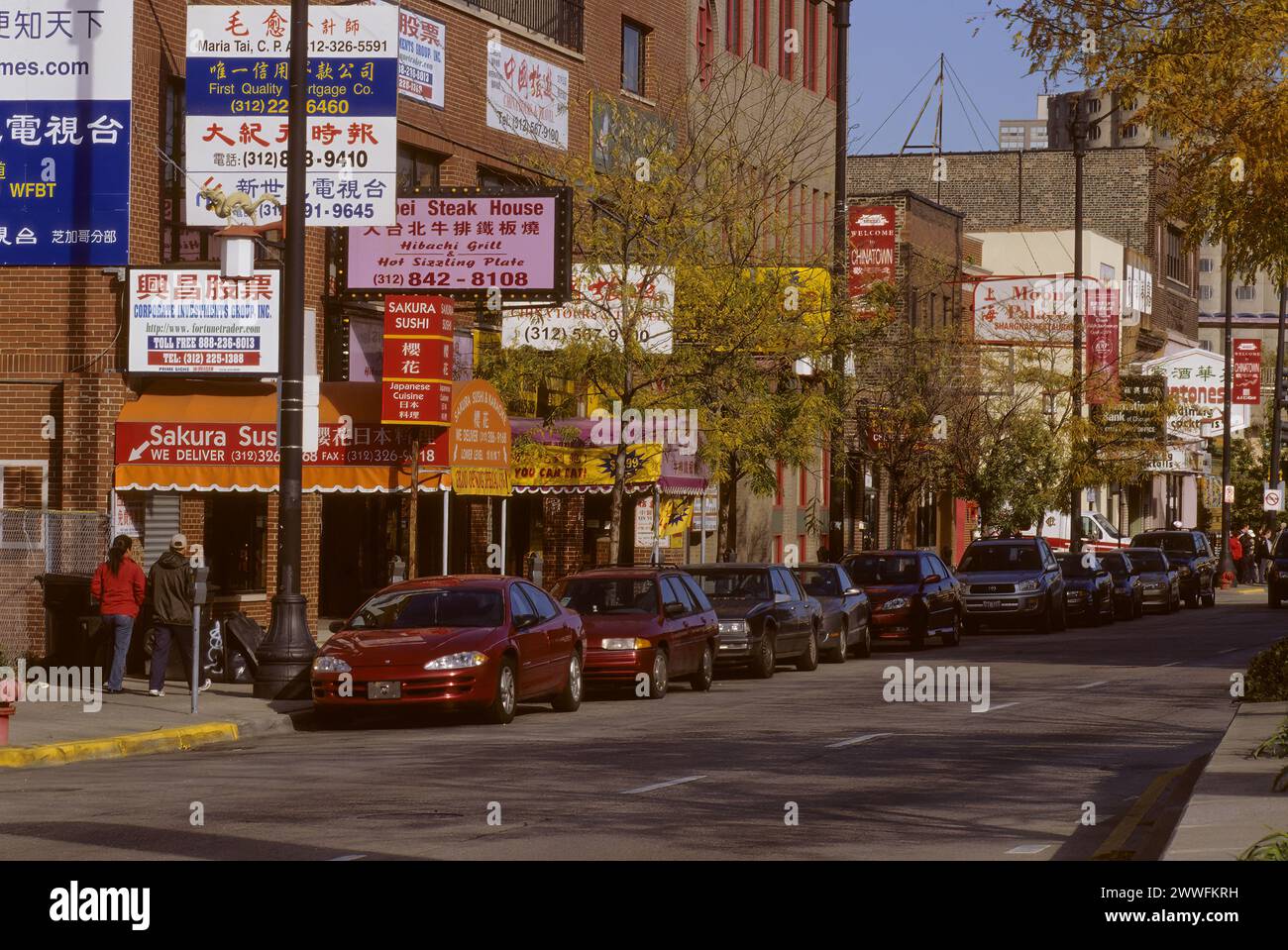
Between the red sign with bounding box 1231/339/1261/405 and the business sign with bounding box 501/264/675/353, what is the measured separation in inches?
1711

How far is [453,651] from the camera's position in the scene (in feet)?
65.0

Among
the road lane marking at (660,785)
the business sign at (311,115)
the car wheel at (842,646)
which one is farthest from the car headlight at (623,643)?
the road lane marking at (660,785)

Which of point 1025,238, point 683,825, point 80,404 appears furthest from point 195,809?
point 1025,238

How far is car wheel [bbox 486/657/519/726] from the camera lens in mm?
20141

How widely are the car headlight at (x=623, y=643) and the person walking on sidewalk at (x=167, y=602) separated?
183 inches

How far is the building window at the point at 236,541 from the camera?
1121 inches

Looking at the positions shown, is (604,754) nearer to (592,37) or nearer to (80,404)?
(80,404)

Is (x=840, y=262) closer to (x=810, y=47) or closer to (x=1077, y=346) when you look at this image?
(x=810, y=47)

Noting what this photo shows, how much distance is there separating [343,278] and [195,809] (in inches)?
705

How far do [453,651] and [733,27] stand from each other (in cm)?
2858

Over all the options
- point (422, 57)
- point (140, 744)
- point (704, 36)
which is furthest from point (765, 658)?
point (704, 36)

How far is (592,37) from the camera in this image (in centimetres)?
3819

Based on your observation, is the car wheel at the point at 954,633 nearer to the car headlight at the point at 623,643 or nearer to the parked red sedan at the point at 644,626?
the parked red sedan at the point at 644,626

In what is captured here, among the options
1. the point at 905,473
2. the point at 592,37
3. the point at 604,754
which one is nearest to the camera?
the point at 604,754
